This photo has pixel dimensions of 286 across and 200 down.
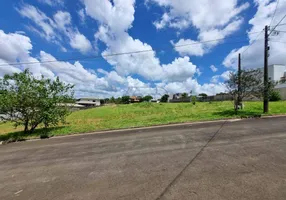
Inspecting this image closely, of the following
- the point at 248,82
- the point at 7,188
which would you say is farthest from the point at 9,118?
the point at 248,82

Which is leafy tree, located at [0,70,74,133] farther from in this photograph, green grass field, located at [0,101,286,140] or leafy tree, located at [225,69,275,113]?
leafy tree, located at [225,69,275,113]

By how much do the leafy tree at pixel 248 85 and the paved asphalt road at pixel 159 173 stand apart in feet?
28.8

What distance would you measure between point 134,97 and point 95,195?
102 metres

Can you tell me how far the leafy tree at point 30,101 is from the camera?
1222cm

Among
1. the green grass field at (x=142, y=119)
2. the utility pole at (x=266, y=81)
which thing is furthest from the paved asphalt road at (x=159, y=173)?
the utility pole at (x=266, y=81)

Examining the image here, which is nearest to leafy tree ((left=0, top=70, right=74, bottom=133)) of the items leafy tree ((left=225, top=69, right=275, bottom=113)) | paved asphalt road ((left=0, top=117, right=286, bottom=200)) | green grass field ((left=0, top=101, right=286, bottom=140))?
green grass field ((left=0, top=101, right=286, bottom=140))

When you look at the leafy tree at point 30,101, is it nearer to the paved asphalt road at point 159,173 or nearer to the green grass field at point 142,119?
the green grass field at point 142,119

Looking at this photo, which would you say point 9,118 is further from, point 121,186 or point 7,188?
point 121,186

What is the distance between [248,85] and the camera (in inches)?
564

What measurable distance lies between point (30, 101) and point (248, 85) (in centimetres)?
1617

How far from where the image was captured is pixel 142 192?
3338 millimetres

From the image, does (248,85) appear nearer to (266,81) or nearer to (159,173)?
(266,81)

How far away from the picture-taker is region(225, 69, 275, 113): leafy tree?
14.2 m

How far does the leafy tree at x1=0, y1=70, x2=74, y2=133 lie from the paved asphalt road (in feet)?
22.4
